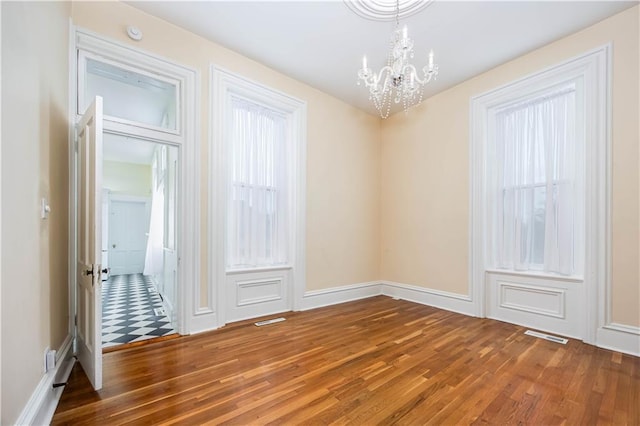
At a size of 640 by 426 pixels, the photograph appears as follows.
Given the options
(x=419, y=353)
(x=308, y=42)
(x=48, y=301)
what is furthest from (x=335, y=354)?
(x=308, y=42)

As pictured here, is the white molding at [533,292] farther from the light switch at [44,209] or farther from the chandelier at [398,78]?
the light switch at [44,209]

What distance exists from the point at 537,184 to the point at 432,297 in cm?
219

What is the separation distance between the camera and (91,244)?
2.30m

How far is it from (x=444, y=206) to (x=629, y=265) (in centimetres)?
213

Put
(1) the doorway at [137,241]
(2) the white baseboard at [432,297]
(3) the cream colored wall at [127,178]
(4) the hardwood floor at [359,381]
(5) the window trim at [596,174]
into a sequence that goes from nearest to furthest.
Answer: (4) the hardwood floor at [359,381]
(5) the window trim at [596,174]
(1) the doorway at [137,241]
(2) the white baseboard at [432,297]
(3) the cream colored wall at [127,178]

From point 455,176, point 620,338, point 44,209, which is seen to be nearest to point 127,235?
point 44,209

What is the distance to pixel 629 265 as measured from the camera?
115 inches

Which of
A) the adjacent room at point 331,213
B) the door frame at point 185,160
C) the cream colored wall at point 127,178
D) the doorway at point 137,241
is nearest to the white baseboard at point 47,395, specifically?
the adjacent room at point 331,213

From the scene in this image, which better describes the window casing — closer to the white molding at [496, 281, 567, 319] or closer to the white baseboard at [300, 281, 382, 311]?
the white molding at [496, 281, 567, 319]

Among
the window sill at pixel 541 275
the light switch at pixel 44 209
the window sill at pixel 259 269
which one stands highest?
the light switch at pixel 44 209

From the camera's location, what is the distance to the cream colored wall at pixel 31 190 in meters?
1.46

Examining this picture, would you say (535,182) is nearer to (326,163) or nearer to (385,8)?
(385,8)

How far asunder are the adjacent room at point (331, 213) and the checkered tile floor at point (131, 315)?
7 centimetres

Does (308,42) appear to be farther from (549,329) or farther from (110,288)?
(110,288)
